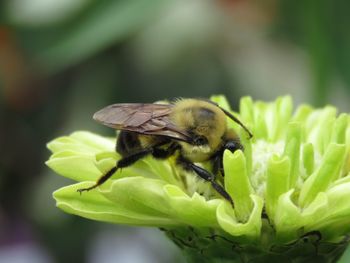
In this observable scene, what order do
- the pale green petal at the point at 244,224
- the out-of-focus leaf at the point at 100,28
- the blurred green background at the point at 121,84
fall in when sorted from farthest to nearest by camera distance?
the blurred green background at the point at 121,84 → the out-of-focus leaf at the point at 100,28 → the pale green petal at the point at 244,224

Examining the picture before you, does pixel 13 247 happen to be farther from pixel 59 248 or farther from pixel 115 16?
pixel 115 16

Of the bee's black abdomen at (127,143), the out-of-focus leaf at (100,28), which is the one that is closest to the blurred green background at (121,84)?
the out-of-focus leaf at (100,28)

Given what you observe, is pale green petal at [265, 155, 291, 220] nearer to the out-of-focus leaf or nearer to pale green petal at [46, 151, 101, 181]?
pale green petal at [46, 151, 101, 181]

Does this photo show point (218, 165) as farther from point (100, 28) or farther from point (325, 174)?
A: point (100, 28)

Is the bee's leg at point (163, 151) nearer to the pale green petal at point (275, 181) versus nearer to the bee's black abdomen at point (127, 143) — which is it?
the bee's black abdomen at point (127, 143)

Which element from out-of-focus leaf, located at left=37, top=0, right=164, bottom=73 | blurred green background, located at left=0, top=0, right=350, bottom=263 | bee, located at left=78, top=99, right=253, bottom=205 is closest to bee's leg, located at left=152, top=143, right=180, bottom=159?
bee, located at left=78, top=99, right=253, bottom=205

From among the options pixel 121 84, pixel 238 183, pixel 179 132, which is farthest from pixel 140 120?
pixel 121 84

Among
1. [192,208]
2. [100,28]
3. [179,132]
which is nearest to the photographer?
[192,208]
